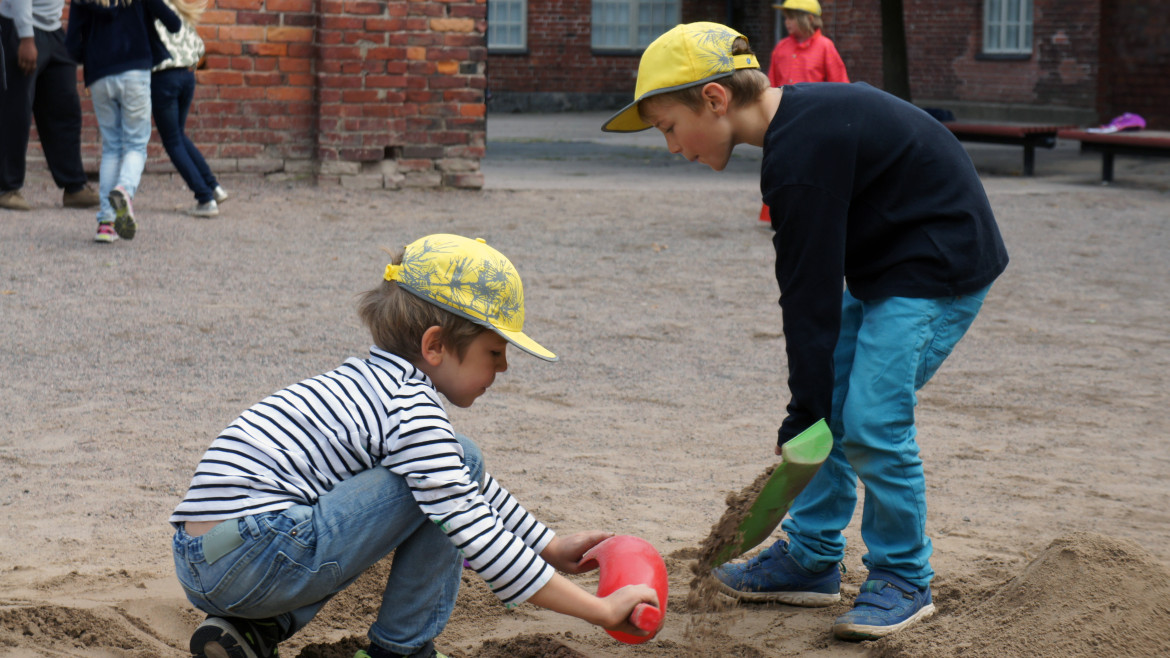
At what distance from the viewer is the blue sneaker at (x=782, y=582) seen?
2.94 m

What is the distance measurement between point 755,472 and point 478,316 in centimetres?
177

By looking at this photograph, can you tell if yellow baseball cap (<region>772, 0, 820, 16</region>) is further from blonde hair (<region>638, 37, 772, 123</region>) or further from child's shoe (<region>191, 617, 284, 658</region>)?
child's shoe (<region>191, 617, 284, 658</region>)

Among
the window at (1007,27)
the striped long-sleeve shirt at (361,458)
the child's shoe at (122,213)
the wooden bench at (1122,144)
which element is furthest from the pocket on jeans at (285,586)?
the window at (1007,27)

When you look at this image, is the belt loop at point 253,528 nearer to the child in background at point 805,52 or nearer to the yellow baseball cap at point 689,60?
the yellow baseball cap at point 689,60

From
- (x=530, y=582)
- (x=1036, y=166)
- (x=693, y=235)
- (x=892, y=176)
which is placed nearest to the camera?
(x=530, y=582)

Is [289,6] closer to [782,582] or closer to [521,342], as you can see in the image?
[782,582]

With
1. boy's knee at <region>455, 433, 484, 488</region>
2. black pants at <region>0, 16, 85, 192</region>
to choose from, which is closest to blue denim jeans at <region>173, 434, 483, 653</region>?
boy's knee at <region>455, 433, 484, 488</region>

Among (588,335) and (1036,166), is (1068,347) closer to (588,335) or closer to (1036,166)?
(588,335)

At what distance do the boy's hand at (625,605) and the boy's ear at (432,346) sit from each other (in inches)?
20.9

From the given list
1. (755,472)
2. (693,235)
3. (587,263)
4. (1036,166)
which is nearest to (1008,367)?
(755,472)

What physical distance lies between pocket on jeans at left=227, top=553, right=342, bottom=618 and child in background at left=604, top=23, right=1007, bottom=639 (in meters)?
0.97

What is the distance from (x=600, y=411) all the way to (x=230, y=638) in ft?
7.50

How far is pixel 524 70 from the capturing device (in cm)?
2342

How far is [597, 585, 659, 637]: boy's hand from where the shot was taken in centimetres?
216
